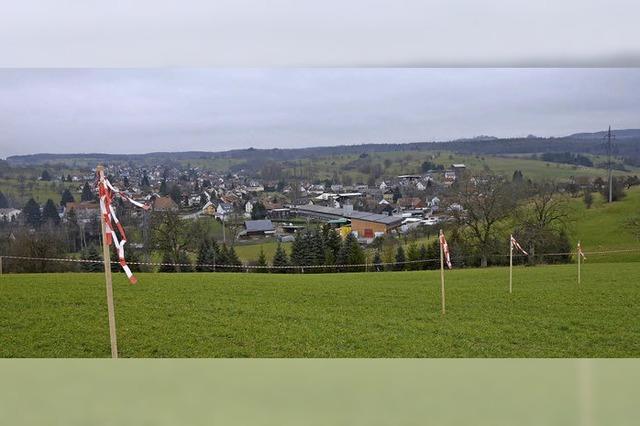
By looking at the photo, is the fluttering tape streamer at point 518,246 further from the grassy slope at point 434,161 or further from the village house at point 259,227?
the village house at point 259,227

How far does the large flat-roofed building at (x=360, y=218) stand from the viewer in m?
3.64

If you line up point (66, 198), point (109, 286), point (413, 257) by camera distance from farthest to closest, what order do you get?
1. point (413, 257)
2. point (66, 198)
3. point (109, 286)

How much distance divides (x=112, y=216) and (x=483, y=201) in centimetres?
203

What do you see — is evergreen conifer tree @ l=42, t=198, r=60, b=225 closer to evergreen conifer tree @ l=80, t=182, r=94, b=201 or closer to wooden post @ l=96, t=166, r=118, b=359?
evergreen conifer tree @ l=80, t=182, r=94, b=201

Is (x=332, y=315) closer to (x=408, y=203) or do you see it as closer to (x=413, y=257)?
(x=413, y=257)

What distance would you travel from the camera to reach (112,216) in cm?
355

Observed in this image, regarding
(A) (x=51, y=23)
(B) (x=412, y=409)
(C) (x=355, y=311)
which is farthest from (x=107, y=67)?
(B) (x=412, y=409)

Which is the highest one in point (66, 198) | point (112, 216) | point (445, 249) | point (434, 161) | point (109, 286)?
point (434, 161)

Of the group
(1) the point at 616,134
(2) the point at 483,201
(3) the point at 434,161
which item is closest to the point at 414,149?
(3) the point at 434,161

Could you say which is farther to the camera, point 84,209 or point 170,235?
point 170,235

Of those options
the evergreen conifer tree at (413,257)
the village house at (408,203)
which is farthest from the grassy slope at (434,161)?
the evergreen conifer tree at (413,257)

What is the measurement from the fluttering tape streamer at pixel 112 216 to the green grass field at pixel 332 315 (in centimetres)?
24

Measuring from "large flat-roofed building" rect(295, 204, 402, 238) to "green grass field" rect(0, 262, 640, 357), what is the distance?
10.0 inches

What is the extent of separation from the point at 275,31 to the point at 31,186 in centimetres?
167
